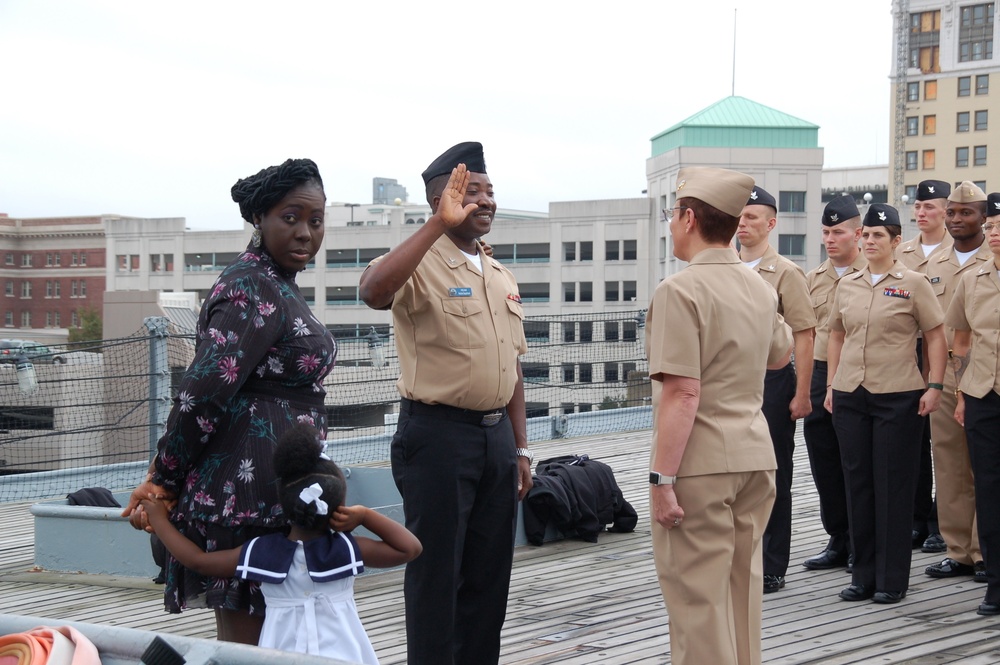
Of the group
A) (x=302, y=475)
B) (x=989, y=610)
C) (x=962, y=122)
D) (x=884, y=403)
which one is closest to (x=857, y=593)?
(x=989, y=610)

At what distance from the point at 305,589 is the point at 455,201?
116 cm

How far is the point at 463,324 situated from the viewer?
3.63 metres

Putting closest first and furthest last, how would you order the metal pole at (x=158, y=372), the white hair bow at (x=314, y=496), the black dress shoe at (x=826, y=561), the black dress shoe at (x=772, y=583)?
the white hair bow at (x=314, y=496), the black dress shoe at (x=772, y=583), the black dress shoe at (x=826, y=561), the metal pole at (x=158, y=372)

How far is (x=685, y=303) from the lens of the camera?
132 inches

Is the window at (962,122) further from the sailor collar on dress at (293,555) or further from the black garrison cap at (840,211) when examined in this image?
the sailor collar on dress at (293,555)

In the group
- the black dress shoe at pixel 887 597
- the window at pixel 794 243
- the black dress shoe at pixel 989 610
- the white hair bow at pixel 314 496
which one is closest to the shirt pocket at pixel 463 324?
the white hair bow at pixel 314 496

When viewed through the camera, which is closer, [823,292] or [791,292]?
[791,292]

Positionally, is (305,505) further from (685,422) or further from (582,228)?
(582,228)

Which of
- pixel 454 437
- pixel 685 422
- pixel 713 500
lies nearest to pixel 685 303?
pixel 685 422

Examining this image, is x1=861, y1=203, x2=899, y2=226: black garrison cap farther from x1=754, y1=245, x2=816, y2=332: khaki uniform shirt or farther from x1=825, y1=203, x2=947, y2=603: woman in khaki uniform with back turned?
x1=754, y1=245, x2=816, y2=332: khaki uniform shirt

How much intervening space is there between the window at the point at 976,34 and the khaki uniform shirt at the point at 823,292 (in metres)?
93.5

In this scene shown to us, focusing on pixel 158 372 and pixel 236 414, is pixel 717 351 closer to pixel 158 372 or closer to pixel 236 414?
pixel 236 414

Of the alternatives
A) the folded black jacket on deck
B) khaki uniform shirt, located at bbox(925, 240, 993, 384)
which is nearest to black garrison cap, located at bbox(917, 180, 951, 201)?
khaki uniform shirt, located at bbox(925, 240, 993, 384)

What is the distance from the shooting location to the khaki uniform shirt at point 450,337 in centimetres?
359
